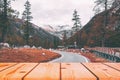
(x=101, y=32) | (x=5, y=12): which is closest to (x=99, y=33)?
(x=101, y=32)

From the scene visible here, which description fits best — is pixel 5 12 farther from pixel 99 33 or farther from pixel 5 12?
pixel 99 33

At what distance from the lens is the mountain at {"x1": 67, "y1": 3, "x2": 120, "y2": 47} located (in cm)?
7025

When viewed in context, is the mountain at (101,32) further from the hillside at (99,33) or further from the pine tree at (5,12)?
the pine tree at (5,12)

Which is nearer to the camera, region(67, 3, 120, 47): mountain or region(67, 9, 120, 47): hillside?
region(67, 3, 120, 47): mountain

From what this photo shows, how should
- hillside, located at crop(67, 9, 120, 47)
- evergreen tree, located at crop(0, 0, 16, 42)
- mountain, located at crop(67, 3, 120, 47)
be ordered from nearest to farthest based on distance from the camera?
evergreen tree, located at crop(0, 0, 16, 42)
mountain, located at crop(67, 3, 120, 47)
hillside, located at crop(67, 9, 120, 47)

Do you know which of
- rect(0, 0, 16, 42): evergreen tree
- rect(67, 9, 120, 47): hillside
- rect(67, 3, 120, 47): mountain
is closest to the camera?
rect(0, 0, 16, 42): evergreen tree

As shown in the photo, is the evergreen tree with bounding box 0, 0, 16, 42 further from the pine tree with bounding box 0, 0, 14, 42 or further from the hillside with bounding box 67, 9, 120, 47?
the hillside with bounding box 67, 9, 120, 47

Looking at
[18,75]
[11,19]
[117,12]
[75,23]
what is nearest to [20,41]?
[75,23]

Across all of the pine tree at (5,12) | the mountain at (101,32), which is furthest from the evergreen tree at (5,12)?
the mountain at (101,32)

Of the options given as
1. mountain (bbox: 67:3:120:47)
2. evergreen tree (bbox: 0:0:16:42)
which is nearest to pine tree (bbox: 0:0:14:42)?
evergreen tree (bbox: 0:0:16:42)

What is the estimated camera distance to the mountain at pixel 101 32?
70.2 m

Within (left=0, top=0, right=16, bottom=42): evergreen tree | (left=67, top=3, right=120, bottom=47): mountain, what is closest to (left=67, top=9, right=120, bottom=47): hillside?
(left=67, top=3, right=120, bottom=47): mountain

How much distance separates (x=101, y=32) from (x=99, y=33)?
11781 mm

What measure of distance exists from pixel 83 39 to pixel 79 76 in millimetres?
123089
